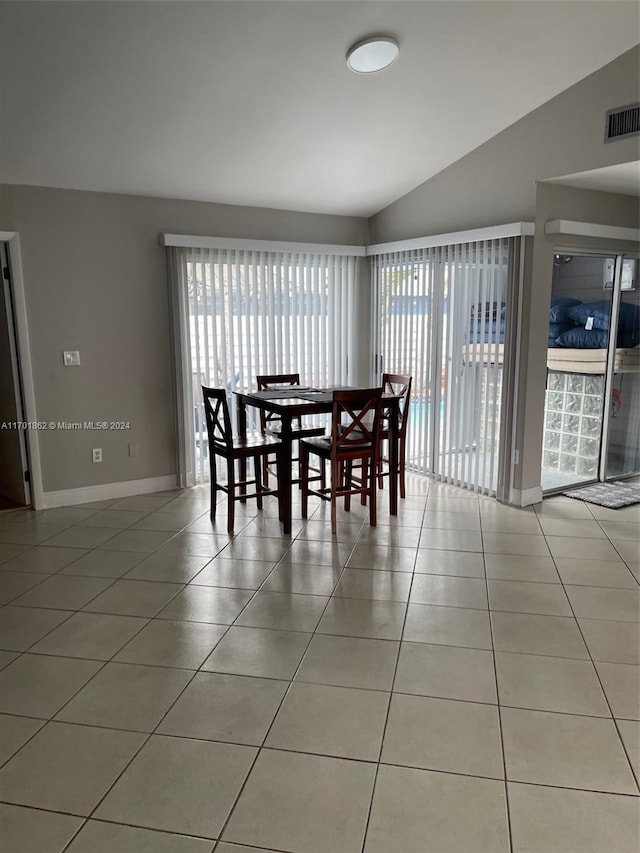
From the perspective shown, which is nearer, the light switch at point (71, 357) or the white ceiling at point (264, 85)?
the white ceiling at point (264, 85)

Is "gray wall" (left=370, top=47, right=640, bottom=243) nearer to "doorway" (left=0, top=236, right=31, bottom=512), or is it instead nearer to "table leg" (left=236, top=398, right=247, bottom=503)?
"table leg" (left=236, top=398, right=247, bottom=503)

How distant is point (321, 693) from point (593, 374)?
154 inches

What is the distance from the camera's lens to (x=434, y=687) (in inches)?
94.3

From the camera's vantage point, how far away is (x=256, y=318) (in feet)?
17.7

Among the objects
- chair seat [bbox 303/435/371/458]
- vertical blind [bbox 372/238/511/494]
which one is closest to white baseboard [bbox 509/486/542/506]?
vertical blind [bbox 372/238/511/494]

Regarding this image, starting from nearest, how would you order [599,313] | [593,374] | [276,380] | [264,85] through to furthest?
[264,85], [599,313], [593,374], [276,380]

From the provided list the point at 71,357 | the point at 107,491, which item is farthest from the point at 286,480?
the point at 71,357

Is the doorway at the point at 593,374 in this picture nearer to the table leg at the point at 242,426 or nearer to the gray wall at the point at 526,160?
the gray wall at the point at 526,160

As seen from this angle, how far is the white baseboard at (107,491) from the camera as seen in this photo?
474 centimetres

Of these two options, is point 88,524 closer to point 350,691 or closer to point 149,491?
point 149,491

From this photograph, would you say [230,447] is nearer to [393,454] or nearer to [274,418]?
[274,418]

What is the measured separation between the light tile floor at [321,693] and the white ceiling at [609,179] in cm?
239

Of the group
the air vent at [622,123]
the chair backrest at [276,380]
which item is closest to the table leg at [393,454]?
the chair backrest at [276,380]

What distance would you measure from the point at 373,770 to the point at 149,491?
3592 mm
